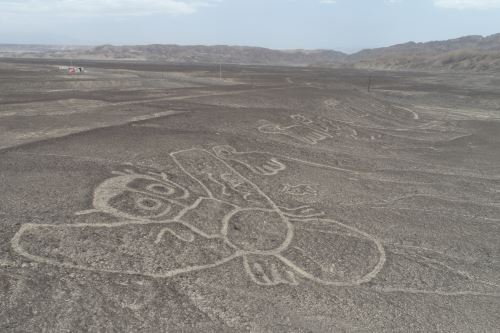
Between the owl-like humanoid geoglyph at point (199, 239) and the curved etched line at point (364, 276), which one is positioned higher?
the owl-like humanoid geoglyph at point (199, 239)

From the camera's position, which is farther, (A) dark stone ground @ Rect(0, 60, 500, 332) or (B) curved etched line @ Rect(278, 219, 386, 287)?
(B) curved etched line @ Rect(278, 219, 386, 287)

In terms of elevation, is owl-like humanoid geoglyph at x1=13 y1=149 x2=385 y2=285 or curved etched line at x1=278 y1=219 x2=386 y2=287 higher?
owl-like humanoid geoglyph at x1=13 y1=149 x2=385 y2=285

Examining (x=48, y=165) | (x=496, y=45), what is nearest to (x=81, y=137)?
(x=48, y=165)

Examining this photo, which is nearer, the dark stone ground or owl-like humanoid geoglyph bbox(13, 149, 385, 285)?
the dark stone ground

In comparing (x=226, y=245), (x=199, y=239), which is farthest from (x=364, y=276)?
(x=199, y=239)

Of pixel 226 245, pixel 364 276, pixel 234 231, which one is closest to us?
A: pixel 364 276

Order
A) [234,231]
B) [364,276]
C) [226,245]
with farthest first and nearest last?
[234,231]
[226,245]
[364,276]

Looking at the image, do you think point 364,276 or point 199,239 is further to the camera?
point 199,239

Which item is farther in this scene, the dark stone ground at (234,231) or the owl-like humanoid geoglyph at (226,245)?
the owl-like humanoid geoglyph at (226,245)

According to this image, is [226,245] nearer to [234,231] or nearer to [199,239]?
[199,239]
